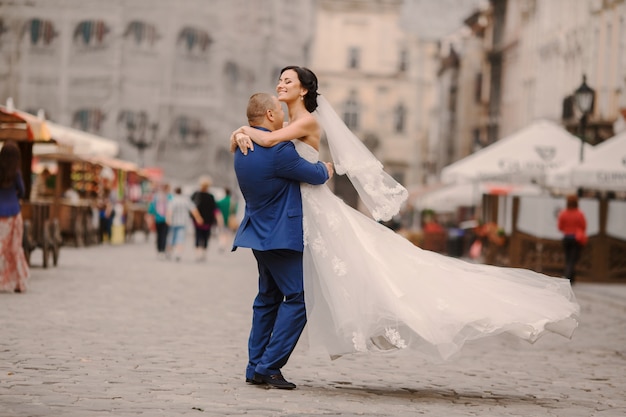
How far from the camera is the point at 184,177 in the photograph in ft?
231

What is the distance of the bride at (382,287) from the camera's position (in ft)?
29.3

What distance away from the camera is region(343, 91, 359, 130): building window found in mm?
100000

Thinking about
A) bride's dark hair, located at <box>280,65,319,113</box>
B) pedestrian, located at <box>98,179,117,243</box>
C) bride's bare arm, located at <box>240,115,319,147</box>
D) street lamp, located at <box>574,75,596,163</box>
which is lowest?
pedestrian, located at <box>98,179,117,243</box>

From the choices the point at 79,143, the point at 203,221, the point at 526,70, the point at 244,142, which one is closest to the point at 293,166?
the point at 244,142

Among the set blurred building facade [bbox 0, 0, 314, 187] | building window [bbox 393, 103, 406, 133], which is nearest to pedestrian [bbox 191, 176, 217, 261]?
blurred building facade [bbox 0, 0, 314, 187]

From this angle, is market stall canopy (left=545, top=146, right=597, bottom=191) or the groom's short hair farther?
market stall canopy (left=545, top=146, right=597, bottom=191)

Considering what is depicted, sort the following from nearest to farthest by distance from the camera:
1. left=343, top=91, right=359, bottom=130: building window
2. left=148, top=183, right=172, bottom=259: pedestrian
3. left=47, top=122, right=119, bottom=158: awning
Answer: left=148, top=183, right=172, bottom=259: pedestrian → left=47, top=122, right=119, bottom=158: awning → left=343, top=91, right=359, bottom=130: building window

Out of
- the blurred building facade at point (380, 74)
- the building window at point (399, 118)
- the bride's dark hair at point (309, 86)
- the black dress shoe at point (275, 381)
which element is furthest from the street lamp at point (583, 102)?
the building window at point (399, 118)

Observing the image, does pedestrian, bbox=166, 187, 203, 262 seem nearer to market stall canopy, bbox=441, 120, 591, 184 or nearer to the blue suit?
market stall canopy, bbox=441, 120, 591, 184

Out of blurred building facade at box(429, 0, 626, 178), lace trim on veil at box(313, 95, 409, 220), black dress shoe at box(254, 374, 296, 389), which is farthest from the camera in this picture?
blurred building facade at box(429, 0, 626, 178)

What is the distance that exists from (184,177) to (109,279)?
48.3 metres

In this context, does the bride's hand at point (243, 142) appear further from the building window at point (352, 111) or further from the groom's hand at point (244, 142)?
the building window at point (352, 111)

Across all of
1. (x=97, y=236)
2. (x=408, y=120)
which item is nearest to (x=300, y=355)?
(x=97, y=236)

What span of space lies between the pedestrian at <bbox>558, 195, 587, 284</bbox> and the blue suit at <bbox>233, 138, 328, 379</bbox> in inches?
709
